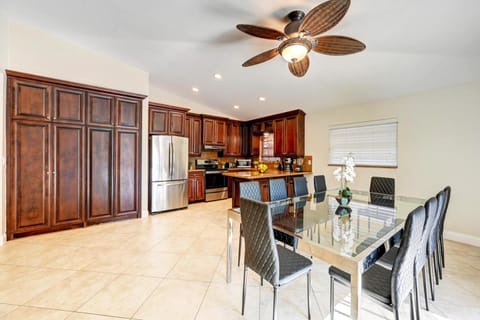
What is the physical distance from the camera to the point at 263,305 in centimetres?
181

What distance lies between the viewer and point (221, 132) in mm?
6312

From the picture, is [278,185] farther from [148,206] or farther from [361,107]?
[148,206]

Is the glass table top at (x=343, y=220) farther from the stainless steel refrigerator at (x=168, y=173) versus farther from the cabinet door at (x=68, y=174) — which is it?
the cabinet door at (x=68, y=174)

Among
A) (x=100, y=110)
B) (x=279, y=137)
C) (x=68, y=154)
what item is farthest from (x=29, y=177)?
(x=279, y=137)

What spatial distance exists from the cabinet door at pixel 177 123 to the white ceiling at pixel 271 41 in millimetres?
872

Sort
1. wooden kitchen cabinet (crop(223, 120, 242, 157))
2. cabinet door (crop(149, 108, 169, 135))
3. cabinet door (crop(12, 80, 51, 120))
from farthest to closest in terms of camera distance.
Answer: wooden kitchen cabinet (crop(223, 120, 242, 157))
cabinet door (crop(149, 108, 169, 135))
cabinet door (crop(12, 80, 51, 120))

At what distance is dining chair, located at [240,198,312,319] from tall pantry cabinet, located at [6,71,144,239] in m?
3.21

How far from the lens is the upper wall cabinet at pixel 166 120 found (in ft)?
15.2

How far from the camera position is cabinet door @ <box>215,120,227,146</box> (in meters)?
6.24

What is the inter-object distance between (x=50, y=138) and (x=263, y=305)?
3.75 metres

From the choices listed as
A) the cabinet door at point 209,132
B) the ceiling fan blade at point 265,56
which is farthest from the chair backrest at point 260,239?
the cabinet door at point 209,132

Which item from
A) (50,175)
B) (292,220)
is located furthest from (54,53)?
(292,220)

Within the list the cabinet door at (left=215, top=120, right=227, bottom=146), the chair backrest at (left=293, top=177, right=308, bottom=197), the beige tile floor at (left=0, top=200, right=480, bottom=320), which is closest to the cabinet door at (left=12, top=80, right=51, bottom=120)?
the beige tile floor at (left=0, top=200, right=480, bottom=320)

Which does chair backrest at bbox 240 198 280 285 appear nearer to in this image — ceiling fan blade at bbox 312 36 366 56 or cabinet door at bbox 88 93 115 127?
ceiling fan blade at bbox 312 36 366 56
